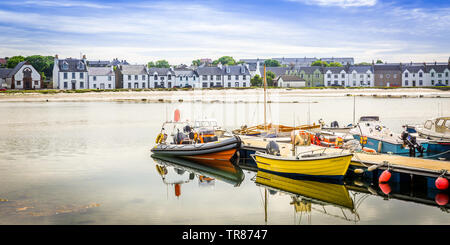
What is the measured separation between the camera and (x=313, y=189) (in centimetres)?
1789

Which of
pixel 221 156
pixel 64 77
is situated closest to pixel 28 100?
pixel 64 77

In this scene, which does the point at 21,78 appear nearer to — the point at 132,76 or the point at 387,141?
the point at 132,76

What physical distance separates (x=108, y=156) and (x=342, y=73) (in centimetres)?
10669

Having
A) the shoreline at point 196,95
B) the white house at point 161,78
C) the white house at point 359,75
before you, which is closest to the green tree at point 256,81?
the shoreline at point 196,95

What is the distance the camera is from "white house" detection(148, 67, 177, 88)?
111 metres

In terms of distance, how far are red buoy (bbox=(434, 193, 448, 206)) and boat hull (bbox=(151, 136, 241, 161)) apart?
9678 mm

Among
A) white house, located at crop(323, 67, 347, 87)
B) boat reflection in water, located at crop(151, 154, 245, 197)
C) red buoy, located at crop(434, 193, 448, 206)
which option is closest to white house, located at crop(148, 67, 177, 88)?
white house, located at crop(323, 67, 347, 87)

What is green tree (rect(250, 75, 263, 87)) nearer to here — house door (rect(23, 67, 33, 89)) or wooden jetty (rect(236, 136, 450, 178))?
house door (rect(23, 67, 33, 89))

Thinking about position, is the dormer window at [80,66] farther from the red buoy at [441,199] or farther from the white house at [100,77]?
the red buoy at [441,199]

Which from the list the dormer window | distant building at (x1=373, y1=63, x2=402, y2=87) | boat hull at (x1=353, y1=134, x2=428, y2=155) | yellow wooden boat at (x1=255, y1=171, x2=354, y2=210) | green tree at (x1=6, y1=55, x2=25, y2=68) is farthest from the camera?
distant building at (x1=373, y1=63, x2=402, y2=87)

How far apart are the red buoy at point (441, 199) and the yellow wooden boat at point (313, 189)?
2.83 m

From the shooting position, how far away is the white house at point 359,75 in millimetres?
124812
